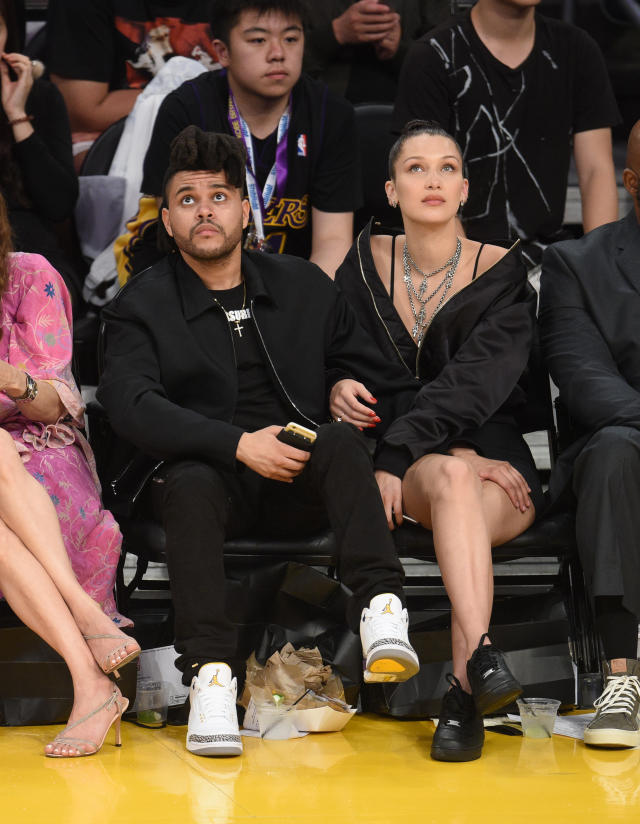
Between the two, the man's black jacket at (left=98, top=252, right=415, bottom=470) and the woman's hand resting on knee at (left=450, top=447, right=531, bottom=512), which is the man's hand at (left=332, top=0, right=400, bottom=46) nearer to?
the man's black jacket at (left=98, top=252, right=415, bottom=470)

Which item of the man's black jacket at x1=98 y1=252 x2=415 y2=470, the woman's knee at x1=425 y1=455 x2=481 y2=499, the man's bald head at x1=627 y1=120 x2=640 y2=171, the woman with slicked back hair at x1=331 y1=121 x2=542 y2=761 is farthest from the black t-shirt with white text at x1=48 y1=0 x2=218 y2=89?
the woman's knee at x1=425 y1=455 x2=481 y2=499

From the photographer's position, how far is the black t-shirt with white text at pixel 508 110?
419 centimetres

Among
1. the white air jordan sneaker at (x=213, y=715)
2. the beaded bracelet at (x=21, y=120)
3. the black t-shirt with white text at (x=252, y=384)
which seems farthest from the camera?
the beaded bracelet at (x=21, y=120)

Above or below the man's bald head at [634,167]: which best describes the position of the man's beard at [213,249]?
below

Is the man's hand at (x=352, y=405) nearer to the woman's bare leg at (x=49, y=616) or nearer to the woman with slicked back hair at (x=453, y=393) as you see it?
the woman with slicked back hair at (x=453, y=393)

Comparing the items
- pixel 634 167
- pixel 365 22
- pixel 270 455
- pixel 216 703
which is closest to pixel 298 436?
pixel 270 455

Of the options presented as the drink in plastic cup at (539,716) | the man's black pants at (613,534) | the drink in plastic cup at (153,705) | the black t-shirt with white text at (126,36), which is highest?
the black t-shirt with white text at (126,36)

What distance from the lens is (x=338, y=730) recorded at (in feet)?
9.43

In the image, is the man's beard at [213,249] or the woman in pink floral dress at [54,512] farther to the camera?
the man's beard at [213,249]

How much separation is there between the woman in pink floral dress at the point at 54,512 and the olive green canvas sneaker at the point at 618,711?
0.99 meters

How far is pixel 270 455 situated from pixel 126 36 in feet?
7.71

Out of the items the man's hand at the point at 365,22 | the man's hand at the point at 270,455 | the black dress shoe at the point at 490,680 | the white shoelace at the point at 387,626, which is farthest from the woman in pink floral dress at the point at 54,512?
the man's hand at the point at 365,22

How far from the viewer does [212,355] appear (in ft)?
10.5

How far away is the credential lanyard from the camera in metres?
4.05
